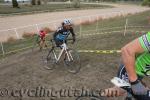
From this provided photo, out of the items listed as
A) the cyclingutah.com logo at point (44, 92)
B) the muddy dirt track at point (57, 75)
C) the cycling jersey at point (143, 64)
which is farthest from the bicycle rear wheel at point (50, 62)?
the cycling jersey at point (143, 64)

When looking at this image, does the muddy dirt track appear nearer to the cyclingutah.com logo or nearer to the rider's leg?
the cyclingutah.com logo

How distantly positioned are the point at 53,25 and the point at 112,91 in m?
27.9

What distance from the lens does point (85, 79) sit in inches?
400

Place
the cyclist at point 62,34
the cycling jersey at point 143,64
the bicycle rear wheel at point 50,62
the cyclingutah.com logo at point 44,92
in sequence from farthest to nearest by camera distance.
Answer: the bicycle rear wheel at point 50,62 → the cyclist at point 62,34 → the cyclingutah.com logo at point 44,92 → the cycling jersey at point 143,64

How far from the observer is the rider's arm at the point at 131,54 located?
346cm

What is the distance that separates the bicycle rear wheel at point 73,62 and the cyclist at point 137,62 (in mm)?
7533

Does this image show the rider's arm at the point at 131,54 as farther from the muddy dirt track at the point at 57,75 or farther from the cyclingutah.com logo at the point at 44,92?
the cyclingutah.com logo at the point at 44,92

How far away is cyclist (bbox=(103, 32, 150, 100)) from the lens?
3475 mm

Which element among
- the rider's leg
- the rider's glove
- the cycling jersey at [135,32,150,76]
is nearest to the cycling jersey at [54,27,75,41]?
the rider's leg

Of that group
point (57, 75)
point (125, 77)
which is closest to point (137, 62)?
point (125, 77)

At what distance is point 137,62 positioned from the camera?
386 cm

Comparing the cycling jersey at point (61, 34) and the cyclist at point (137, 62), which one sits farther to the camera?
the cycling jersey at point (61, 34)

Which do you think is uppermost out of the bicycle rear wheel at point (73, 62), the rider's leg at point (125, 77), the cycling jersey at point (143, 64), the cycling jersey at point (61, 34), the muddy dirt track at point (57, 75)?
the cycling jersey at point (143, 64)

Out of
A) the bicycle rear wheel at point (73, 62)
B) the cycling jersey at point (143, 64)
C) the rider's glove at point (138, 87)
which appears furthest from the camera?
the bicycle rear wheel at point (73, 62)
